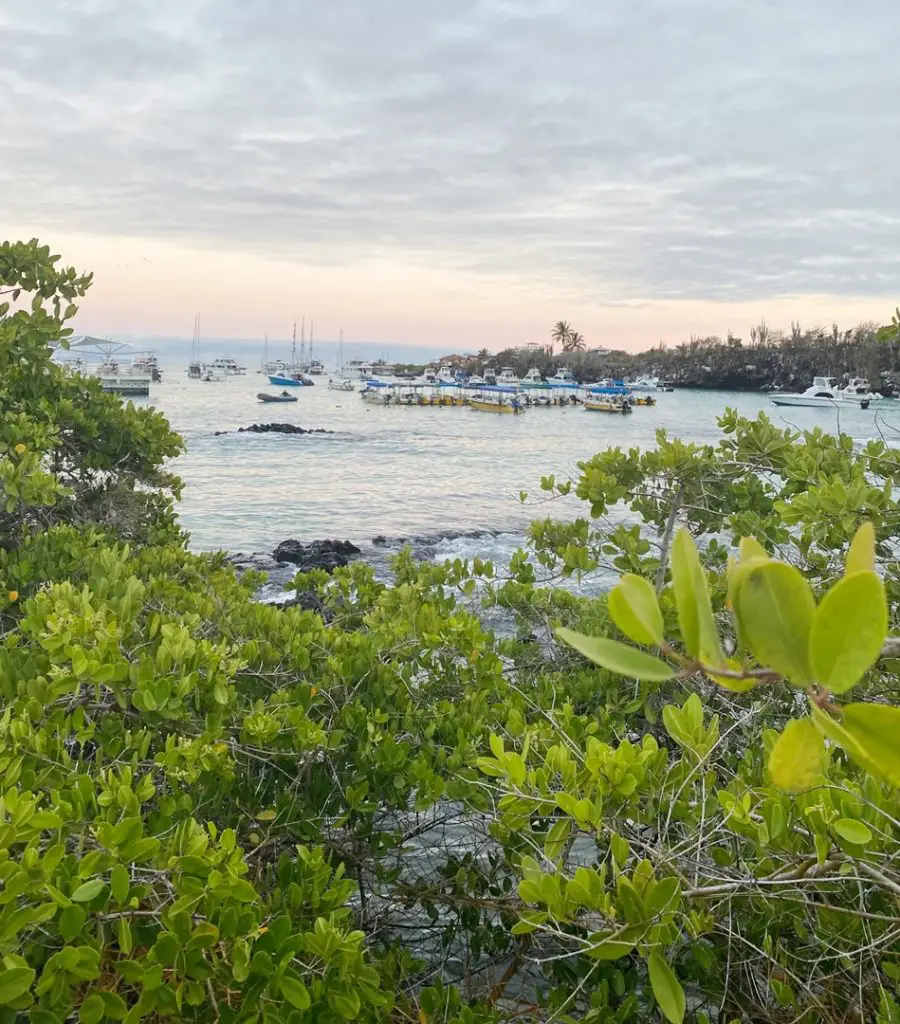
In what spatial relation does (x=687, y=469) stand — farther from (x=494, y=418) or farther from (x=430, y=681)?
(x=494, y=418)

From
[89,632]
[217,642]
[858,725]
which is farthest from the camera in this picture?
[217,642]

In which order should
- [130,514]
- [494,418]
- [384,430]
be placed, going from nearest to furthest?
[130,514]
[384,430]
[494,418]

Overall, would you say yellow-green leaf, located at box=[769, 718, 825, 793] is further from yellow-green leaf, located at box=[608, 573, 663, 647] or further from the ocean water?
the ocean water

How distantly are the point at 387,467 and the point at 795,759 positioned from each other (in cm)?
2855

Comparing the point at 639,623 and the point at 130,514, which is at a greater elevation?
the point at 639,623

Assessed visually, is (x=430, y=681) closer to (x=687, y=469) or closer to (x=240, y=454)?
(x=687, y=469)

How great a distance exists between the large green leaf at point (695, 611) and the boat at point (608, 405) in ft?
201

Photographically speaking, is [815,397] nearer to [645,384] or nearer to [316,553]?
[645,384]

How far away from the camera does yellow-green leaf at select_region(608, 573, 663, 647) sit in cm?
58

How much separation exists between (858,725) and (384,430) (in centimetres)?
4351

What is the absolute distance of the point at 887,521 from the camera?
10.7 ft

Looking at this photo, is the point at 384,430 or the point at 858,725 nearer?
the point at 858,725

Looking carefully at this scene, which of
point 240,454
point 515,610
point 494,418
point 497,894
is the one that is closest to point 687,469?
point 515,610

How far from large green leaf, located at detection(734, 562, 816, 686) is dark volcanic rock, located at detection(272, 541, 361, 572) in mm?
12849
